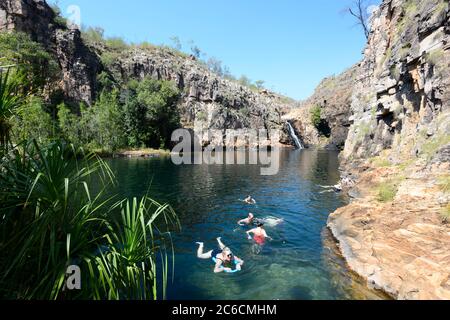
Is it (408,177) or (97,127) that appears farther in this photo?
(97,127)

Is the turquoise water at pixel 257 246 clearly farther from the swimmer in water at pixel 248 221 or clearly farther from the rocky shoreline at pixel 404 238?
the rocky shoreline at pixel 404 238

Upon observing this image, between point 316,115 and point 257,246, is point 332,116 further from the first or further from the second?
point 257,246

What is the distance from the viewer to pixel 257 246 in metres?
14.9

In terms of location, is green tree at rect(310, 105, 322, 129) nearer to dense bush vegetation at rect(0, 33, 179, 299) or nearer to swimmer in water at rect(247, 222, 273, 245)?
swimmer in water at rect(247, 222, 273, 245)

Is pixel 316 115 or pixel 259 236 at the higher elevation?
pixel 316 115

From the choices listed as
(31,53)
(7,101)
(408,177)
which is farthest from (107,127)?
(7,101)

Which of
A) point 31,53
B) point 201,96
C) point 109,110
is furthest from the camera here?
point 201,96

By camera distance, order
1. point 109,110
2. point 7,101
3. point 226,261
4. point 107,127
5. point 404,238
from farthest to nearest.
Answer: point 109,110
point 107,127
point 226,261
point 404,238
point 7,101

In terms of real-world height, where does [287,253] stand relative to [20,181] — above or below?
below

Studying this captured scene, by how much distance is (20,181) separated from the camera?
456cm

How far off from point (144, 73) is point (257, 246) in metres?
87.1

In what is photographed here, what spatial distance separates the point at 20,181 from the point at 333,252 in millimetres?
13220
